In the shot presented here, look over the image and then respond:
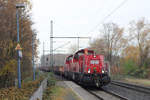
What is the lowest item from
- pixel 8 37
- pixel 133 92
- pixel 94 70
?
pixel 133 92

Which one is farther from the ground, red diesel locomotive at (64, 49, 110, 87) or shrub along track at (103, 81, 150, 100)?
red diesel locomotive at (64, 49, 110, 87)

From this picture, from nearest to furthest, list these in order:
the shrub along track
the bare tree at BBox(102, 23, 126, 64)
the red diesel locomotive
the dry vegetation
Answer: the shrub along track → the red diesel locomotive → the dry vegetation → the bare tree at BBox(102, 23, 126, 64)

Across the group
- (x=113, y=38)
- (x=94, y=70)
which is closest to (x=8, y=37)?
(x=94, y=70)

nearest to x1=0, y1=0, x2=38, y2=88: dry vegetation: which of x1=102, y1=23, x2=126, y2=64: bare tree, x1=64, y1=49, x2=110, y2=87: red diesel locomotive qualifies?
x1=64, y1=49, x2=110, y2=87: red diesel locomotive

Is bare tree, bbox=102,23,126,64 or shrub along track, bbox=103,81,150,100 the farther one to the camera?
bare tree, bbox=102,23,126,64

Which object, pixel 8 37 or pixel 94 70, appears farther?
pixel 8 37

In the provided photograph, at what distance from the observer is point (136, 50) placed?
129ft

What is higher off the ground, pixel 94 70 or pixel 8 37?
pixel 8 37

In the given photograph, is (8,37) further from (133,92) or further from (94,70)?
(133,92)

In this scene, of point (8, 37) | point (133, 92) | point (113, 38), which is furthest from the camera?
point (113, 38)

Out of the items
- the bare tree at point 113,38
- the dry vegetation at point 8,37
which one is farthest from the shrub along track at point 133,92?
the bare tree at point 113,38

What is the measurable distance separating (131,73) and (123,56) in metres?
8.31

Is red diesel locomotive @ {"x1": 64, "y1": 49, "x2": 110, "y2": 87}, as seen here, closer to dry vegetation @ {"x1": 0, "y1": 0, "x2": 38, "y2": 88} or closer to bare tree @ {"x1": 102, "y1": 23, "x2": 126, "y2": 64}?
dry vegetation @ {"x1": 0, "y1": 0, "x2": 38, "y2": 88}

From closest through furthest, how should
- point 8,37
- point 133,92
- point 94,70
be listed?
point 133,92, point 94,70, point 8,37
